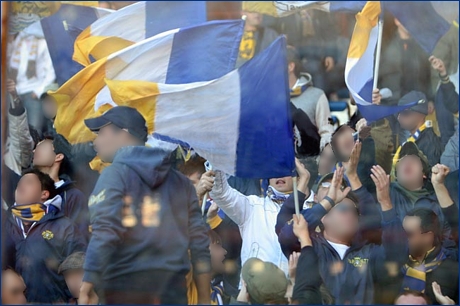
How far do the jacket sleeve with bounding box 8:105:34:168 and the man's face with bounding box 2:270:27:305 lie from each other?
2.49 ft

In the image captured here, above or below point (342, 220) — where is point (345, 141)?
above

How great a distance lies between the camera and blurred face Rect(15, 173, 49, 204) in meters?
6.10

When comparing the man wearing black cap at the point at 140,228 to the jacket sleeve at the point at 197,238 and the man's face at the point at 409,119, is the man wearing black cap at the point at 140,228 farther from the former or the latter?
the man's face at the point at 409,119

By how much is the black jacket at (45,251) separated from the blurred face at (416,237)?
221 cm

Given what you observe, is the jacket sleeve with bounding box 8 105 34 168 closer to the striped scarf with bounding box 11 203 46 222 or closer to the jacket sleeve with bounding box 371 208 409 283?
the striped scarf with bounding box 11 203 46 222

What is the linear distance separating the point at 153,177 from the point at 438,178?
1.97 meters

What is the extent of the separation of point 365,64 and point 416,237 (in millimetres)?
1252

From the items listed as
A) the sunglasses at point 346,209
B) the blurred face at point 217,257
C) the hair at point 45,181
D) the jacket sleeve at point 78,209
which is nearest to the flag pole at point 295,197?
the sunglasses at point 346,209

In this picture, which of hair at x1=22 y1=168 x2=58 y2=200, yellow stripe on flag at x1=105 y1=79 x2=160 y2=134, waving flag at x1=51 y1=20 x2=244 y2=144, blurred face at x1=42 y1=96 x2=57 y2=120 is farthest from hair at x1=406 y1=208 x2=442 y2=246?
blurred face at x1=42 y1=96 x2=57 y2=120

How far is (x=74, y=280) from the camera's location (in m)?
5.97

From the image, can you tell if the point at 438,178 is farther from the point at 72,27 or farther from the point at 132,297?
the point at 72,27

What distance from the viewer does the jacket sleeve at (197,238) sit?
5.93 m

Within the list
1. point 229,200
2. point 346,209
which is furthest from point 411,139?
point 229,200

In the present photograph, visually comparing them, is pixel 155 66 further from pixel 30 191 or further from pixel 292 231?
pixel 292 231
